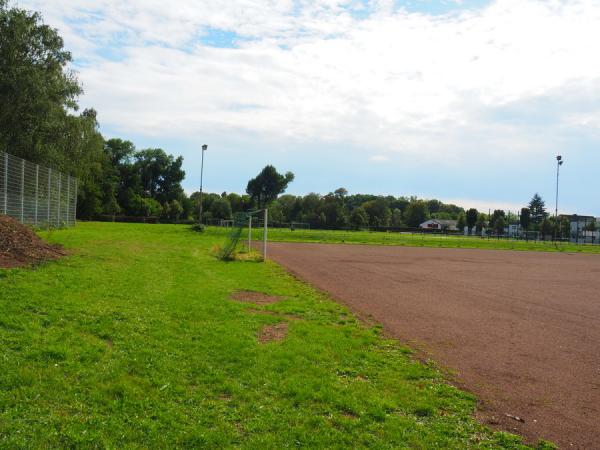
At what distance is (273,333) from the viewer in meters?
8.51

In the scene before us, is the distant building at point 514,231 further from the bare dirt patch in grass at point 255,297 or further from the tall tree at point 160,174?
the bare dirt patch in grass at point 255,297

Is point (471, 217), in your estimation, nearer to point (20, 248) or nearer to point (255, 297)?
point (255, 297)

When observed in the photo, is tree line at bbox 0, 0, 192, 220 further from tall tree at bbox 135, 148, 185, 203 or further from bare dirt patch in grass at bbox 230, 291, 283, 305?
tall tree at bbox 135, 148, 185, 203

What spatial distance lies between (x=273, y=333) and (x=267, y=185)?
118 metres

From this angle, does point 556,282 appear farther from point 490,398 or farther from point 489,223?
point 489,223

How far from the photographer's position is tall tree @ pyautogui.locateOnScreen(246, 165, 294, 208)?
4899 inches

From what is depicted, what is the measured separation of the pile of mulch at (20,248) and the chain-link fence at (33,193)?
19.4 feet

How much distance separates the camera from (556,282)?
2069 cm

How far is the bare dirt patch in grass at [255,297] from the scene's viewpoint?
38.3 ft

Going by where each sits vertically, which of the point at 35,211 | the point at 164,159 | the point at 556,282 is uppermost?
the point at 164,159

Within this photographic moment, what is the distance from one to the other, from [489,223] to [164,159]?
82143mm

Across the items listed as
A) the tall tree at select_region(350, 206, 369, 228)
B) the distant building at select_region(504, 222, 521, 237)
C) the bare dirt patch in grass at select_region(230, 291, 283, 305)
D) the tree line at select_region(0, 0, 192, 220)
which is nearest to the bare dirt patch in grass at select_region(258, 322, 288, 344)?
the bare dirt patch in grass at select_region(230, 291, 283, 305)

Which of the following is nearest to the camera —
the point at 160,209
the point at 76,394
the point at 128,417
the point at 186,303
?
the point at 128,417

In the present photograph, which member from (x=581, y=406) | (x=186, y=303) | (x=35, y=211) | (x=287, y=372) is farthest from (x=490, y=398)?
(x=35, y=211)
